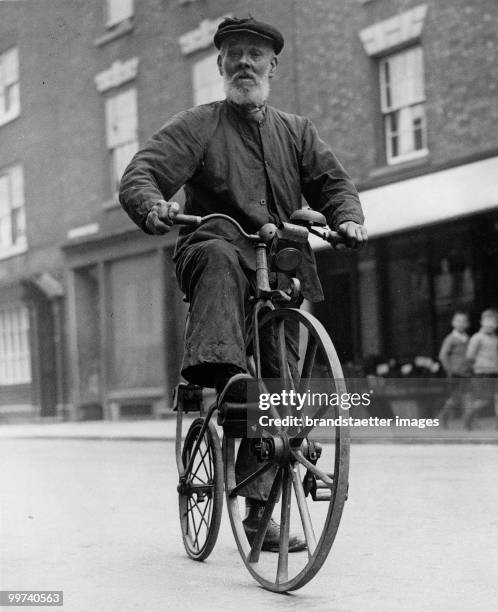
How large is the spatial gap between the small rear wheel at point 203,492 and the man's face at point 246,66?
1311mm

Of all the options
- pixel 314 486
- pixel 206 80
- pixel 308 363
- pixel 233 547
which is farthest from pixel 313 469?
pixel 206 80

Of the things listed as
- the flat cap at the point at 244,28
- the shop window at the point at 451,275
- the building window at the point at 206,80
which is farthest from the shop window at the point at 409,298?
the flat cap at the point at 244,28

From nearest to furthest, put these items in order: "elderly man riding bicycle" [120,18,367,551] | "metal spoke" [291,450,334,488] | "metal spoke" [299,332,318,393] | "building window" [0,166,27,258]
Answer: "metal spoke" [291,450,334,488] → "metal spoke" [299,332,318,393] → "elderly man riding bicycle" [120,18,367,551] → "building window" [0,166,27,258]

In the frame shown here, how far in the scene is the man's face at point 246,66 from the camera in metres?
4.23

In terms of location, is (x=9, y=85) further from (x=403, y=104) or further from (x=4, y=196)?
(x=403, y=104)

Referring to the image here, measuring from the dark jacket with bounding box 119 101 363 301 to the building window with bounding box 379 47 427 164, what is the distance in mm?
10912

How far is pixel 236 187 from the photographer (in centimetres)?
428

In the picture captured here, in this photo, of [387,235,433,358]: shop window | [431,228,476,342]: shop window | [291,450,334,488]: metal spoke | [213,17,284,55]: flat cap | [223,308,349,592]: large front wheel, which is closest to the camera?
[223,308,349,592]: large front wheel

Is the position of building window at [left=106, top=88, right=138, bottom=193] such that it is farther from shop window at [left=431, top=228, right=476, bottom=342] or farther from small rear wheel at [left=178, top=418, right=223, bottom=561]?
small rear wheel at [left=178, top=418, right=223, bottom=561]

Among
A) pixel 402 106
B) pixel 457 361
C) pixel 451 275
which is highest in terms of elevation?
pixel 402 106

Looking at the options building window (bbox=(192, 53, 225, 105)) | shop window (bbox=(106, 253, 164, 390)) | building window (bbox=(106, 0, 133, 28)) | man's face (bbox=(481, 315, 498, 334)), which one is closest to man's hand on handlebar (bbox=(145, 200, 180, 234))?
man's face (bbox=(481, 315, 498, 334))

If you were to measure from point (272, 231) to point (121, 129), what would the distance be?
17.2 m

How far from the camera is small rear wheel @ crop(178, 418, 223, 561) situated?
4.19 meters

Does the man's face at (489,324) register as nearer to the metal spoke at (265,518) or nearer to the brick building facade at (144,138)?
the brick building facade at (144,138)
